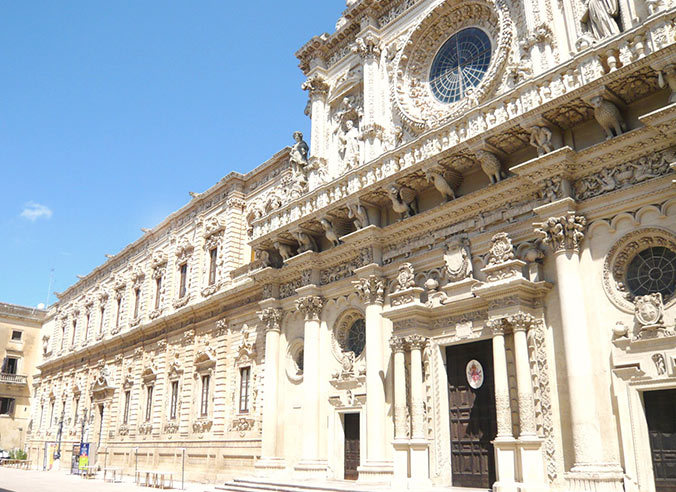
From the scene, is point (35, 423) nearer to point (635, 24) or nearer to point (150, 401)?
point (150, 401)

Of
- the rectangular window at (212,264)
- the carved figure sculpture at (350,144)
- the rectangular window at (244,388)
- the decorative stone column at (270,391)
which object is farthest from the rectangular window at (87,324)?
the carved figure sculpture at (350,144)

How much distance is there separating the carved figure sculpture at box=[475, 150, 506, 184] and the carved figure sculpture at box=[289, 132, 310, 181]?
8032mm

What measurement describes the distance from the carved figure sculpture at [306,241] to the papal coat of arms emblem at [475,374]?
6.72 m

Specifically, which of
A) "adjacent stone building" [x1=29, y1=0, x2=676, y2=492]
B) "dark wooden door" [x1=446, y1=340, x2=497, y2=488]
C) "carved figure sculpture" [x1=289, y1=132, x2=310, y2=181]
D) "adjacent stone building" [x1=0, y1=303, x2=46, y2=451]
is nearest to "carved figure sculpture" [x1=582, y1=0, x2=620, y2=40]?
"adjacent stone building" [x1=29, y1=0, x2=676, y2=492]

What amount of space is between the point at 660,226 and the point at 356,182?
322 inches

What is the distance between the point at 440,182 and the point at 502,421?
5.84m

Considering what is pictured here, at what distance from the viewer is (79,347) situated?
1572 inches

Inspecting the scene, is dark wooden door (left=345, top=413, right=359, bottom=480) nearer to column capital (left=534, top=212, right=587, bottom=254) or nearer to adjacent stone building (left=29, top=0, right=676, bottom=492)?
adjacent stone building (left=29, top=0, right=676, bottom=492)

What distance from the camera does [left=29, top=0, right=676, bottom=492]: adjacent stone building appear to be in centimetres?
1173

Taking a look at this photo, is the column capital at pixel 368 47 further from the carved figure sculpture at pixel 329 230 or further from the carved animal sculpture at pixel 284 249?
the carved animal sculpture at pixel 284 249

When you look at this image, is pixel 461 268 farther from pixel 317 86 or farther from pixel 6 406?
pixel 6 406

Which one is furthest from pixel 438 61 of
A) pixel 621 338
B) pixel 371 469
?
pixel 371 469

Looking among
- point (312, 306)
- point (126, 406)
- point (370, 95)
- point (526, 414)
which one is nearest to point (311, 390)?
point (312, 306)

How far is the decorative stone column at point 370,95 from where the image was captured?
60.7 feet
